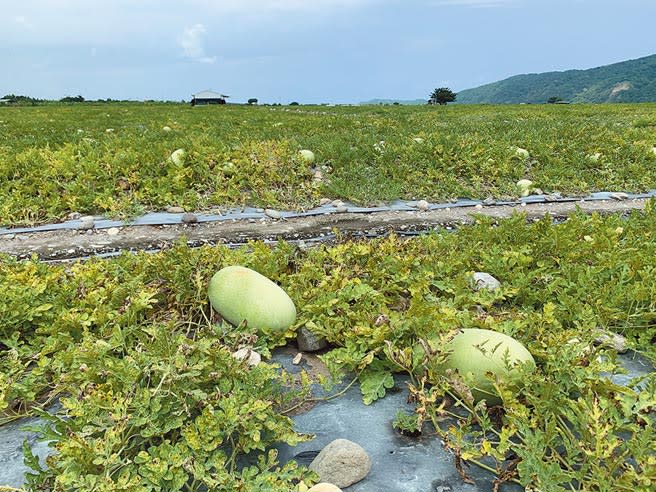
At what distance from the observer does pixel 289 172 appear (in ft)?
27.8

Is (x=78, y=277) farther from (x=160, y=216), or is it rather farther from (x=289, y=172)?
(x=289, y=172)

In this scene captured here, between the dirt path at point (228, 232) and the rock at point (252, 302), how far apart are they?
7.28ft

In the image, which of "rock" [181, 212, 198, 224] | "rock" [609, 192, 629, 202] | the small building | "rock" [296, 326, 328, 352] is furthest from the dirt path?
the small building

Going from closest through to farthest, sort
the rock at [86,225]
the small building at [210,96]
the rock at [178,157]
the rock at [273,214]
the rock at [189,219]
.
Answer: the rock at [86,225] < the rock at [189,219] < the rock at [273,214] < the rock at [178,157] < the small building at [210,96]

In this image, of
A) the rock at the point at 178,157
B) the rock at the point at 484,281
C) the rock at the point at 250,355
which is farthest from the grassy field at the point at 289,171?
the rock at the point at 250,355

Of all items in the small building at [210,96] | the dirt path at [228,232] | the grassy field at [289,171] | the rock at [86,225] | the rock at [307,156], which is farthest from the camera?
the small building at [210,96]

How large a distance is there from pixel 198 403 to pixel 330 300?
4.17 feet

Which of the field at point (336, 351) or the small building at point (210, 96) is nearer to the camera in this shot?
the field at point (336, 351)

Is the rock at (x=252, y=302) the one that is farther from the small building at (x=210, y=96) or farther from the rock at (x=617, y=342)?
the small building at (x=210, y=96)

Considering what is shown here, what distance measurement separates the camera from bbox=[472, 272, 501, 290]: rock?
154 inches

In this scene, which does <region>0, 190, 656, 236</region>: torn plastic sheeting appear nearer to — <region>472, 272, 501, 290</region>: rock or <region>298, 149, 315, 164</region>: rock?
<region>298, 149, 315, 164</region>: rock

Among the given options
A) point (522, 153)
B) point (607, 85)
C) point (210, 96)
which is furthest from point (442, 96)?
point (607, 85)

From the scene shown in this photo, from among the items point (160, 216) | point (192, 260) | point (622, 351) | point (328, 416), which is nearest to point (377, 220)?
point (160, 216)

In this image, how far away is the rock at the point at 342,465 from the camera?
2230 mm
